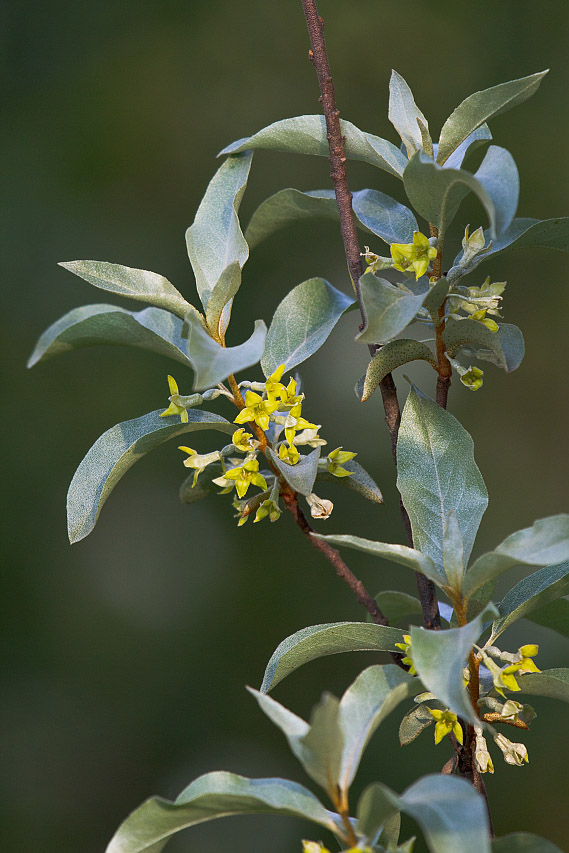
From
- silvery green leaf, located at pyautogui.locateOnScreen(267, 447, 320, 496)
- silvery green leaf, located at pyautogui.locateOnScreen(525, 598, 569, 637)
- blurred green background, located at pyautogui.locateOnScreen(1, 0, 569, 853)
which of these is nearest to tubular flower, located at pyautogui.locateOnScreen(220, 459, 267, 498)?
silvery green leaf, located at pyautogui.locateOnScreen(267, 447, 320, 496)

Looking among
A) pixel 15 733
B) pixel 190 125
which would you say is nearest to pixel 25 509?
pixel 15 733

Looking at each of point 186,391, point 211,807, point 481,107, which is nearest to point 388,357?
point 481,107

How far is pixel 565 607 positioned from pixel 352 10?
8.20ft

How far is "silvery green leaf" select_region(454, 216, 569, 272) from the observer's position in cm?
57

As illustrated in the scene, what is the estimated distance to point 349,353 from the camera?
2.31 m

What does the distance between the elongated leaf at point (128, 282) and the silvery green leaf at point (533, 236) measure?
0.65 feet

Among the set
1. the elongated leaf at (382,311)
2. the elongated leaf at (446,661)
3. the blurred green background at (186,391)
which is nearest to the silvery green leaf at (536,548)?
the elongated leaf at (446,661)

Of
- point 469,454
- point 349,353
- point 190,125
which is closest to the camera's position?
point 469,454

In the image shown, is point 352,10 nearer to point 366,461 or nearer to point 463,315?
point 366,461

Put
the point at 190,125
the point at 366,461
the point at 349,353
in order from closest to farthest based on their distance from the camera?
the point at 349,353 < the point at 366,461 < the point at 190,125

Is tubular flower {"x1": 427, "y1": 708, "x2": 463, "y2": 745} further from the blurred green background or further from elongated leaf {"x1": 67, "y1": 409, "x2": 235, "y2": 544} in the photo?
the blurred green background

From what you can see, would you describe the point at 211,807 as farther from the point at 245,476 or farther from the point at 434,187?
the point at 434,187

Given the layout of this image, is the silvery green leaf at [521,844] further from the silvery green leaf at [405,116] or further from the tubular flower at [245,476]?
A: the silvery green leaf at [405,116]

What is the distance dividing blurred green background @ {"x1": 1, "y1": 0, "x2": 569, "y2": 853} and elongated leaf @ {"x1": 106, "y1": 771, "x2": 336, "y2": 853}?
6.26ft
